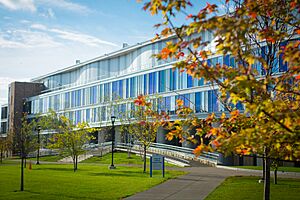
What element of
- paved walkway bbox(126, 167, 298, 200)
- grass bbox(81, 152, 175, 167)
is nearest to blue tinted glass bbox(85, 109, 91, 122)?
grass bbox(81, 152, 175, 167)

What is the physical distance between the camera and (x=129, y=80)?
228 ft

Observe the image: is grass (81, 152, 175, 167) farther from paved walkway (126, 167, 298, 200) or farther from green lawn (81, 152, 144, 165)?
paved walkway (126, 167, 298, 200)

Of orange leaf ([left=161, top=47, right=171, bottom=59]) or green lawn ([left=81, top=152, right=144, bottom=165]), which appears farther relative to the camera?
green lawn ([left=81, top=152, right=144, bottom=165])

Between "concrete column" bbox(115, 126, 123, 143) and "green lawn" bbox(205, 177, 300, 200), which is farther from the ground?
"concrete column" bbox(115, 126, 123, 143)

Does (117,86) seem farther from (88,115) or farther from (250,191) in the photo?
(250,191)

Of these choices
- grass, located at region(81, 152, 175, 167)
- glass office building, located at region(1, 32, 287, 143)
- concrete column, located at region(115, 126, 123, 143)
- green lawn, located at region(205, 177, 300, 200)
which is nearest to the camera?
green lawn, located at region(205, 177, 300, 200)

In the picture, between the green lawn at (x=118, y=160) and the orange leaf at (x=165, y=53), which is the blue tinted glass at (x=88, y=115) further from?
the orange leaf at (x=165, y=53)

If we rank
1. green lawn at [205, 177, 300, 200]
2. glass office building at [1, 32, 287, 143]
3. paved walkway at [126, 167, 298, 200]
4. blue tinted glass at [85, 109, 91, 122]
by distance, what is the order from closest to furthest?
green lawn at [205, 177, 300, 200]
paved walkway at [126, 167, 298, 200]
glass office building at [1, 32, 287, 143]
blue tinted glass at [85, 109, 91, 122]

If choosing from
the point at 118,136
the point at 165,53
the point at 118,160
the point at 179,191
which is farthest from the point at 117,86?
the point at 165,53

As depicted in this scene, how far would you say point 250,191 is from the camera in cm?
2034

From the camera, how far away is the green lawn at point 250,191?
18.3 m

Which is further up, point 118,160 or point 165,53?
point 165,53

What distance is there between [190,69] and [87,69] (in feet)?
260

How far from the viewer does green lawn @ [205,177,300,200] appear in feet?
59.9
